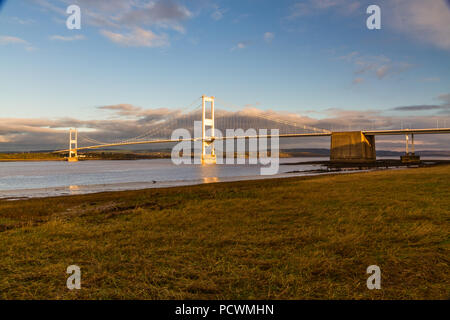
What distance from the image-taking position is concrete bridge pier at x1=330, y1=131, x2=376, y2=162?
72.9m

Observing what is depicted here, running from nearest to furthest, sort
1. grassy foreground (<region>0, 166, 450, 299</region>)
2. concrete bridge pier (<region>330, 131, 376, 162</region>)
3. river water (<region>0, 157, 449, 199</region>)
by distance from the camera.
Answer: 1. grassy foreground (<region>0, 166, 450, 299</region>)
2. river water (<region>0, 157, 449, 199</region>)
3. concrete bridge pier (<region>330, 131, 376, 162</region>)

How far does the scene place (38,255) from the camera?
3676mm

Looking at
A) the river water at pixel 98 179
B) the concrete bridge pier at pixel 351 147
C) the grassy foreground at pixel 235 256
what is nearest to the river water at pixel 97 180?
the river water at pixel 98 179

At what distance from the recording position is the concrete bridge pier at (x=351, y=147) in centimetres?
7288

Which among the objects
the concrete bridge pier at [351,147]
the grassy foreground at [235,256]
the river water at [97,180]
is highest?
the concrete bridge pier at [351,147]

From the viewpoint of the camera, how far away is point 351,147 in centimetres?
7400

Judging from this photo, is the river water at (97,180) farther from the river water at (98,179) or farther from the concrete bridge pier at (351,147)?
the concrete bridge pier at (351,147)

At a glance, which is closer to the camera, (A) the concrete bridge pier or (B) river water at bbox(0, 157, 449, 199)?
(B) river water at bbox(0, 157, 449, 199)

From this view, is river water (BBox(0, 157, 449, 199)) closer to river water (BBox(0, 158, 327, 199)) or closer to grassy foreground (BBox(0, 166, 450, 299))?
river water (BBox(0, 158, 327, 199))

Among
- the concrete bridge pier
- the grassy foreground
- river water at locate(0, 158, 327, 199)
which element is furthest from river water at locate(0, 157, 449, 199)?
the concrete bridge pier

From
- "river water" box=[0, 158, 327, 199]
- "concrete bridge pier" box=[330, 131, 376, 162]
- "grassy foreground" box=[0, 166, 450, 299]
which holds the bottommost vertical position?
"river water" box=[0, 158, 327, 199]
